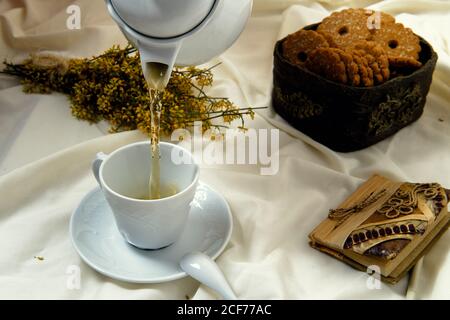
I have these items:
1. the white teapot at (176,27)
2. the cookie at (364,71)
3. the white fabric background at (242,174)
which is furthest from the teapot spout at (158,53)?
the cookie at (364,71)

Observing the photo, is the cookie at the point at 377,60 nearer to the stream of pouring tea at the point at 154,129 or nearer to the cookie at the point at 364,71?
the cookie at the point at 364,71

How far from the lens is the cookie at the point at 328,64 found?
2.85ft

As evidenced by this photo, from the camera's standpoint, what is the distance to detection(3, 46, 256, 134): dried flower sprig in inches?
36.3

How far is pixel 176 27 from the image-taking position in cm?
59

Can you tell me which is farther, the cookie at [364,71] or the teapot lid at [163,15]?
the cookie at [364,71]

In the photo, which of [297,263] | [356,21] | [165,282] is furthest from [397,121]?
[165,282]

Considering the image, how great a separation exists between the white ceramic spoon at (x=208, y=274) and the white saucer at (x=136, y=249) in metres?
0.01

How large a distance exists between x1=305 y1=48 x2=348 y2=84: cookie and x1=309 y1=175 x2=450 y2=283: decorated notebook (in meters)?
0.19

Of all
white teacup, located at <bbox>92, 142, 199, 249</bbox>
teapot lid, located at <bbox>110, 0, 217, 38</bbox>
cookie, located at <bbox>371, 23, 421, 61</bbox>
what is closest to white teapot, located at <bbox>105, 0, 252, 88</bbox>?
teapot lid, located at <bbox>110, 0, 217, 38</bbox>

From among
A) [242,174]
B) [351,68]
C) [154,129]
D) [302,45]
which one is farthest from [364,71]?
[154,129]

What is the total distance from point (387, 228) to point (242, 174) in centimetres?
23

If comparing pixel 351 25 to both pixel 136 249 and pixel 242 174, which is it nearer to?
pixel 242 174

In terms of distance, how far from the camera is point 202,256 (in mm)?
661

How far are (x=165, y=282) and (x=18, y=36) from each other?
0.65 meters
